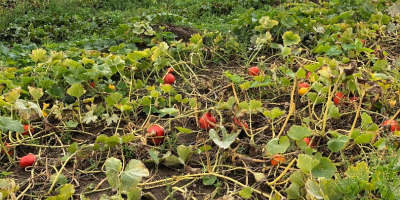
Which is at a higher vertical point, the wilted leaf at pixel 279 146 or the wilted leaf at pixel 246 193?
the wilted leaf at pixel 279 146

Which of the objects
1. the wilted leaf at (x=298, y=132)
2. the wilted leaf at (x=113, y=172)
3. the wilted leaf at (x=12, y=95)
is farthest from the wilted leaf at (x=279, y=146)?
the wilted leaf at (x=12, y=95)

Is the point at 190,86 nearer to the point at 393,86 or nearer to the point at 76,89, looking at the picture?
the point at 76,89

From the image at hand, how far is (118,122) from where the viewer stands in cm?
242

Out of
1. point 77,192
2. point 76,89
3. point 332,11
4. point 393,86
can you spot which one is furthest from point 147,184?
point 332,11

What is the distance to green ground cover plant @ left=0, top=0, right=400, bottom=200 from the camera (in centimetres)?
172

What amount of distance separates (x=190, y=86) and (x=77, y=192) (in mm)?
1381

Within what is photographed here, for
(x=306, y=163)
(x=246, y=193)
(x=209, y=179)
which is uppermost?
(x=306, y=163)

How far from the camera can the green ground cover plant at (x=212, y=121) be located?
172 cm

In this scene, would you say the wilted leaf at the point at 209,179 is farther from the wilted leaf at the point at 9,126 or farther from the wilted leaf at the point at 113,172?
the wilted leaf at the point at 9,126

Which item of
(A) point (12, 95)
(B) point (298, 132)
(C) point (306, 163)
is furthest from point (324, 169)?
(A) point (12, 95)

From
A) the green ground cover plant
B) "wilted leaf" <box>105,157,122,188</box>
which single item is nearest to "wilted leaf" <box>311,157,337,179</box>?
the green ground cover plant

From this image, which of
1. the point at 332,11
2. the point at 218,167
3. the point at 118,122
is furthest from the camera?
the point at 332,11

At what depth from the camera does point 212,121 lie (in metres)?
2.20

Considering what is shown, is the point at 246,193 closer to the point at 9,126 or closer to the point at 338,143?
the point at 338,143
